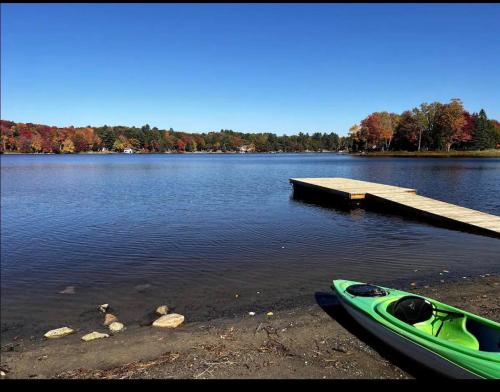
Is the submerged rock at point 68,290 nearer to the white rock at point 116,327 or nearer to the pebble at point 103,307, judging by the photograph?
the pebble at point 103,307

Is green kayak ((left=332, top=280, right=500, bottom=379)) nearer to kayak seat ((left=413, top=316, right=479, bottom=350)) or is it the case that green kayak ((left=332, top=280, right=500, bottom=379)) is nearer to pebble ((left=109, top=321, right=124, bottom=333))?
kayak seat ((left=413, top=316, right=479, bottom=350))

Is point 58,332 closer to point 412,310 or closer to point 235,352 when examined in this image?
point 235,352

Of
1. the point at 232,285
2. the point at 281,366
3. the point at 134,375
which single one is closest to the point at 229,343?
the point at 281,366

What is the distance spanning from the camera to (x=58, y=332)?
8969 mm

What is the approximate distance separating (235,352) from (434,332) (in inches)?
154

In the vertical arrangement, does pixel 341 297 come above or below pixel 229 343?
above

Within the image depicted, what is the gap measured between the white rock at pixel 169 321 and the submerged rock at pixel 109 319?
1234 mm

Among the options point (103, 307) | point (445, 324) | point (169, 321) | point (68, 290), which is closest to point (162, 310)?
point (169, 321)

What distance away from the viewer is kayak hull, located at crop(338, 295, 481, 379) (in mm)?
6074

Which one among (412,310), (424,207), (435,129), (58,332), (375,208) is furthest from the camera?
(435,129)

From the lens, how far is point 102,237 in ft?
62.0

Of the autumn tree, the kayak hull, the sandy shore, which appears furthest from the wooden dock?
the autumn tree

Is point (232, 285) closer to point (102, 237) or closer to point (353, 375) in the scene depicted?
point (353, 375)
